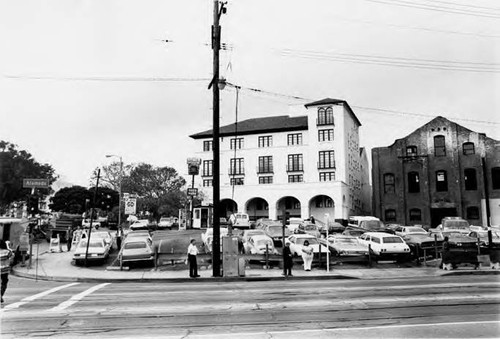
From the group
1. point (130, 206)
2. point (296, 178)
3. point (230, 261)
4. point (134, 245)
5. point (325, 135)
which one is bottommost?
point (230, 261)

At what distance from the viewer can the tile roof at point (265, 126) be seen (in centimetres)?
7044

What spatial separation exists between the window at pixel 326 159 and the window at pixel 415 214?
12.5m

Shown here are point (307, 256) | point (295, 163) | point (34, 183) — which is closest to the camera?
point (34, 183)

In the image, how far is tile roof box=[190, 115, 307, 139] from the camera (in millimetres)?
70438

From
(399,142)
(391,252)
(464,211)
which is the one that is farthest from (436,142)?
(391,252)

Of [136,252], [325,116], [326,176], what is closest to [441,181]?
[326,176]

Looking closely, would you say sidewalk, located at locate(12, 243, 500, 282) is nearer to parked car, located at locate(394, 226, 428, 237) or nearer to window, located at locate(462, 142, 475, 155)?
parked car, located at locate(394, 226, 428, 237)

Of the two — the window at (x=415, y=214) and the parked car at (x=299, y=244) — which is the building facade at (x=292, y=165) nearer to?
the window at (x=415, y=214)

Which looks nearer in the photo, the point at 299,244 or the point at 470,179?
the point at 299,244

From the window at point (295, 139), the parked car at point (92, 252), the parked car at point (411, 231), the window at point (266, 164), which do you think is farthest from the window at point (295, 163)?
the parked car at point (92, 252)

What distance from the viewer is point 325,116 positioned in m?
67.4

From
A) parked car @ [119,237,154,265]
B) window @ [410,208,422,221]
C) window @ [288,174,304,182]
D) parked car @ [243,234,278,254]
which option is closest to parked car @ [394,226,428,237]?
parked car @ [243,234,278,254]

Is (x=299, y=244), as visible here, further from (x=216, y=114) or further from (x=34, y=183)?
(x=34, y=183)

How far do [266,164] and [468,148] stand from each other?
27.5m
